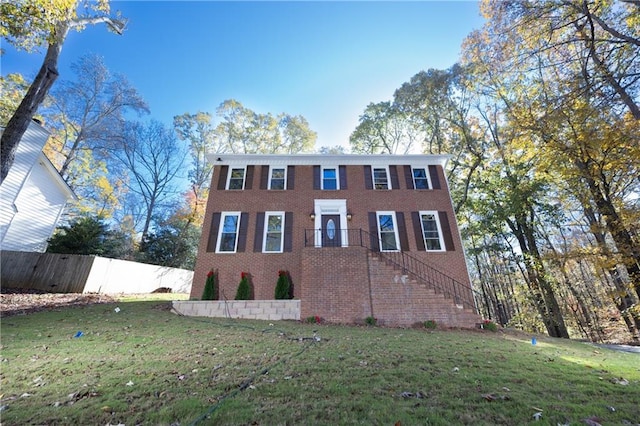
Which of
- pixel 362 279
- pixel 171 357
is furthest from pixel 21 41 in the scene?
pixel 362 279

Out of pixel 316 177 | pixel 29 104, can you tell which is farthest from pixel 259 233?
pixel 29 104

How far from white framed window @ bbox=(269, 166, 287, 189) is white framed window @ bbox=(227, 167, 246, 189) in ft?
4.05

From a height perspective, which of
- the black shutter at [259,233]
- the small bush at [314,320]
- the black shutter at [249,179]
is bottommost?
the small bush at [314,320]

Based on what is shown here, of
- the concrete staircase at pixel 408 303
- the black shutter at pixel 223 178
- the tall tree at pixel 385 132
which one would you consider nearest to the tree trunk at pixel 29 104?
the black shutter at pixel 223 178

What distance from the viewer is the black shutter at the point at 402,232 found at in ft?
34.0

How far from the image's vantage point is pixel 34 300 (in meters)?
8.30

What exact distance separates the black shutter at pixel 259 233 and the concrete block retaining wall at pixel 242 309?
2.27 meters

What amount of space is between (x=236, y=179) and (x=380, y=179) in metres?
6.49

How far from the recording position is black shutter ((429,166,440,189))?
11.6m

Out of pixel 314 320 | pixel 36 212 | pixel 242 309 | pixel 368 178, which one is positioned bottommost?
pixel 314 320

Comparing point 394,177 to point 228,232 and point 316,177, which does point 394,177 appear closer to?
point 316,177

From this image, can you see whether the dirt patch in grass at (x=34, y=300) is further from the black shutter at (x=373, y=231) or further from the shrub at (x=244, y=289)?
the black shutter at (x=373, y=231)

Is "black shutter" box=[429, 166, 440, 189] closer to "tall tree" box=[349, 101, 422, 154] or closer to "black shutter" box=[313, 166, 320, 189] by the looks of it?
"black shutter" box=[313, 166, 320, 189]

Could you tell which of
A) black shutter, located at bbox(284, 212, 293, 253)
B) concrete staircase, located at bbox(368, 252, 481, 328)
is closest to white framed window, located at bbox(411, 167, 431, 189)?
concrete staircase, located at bbox(368, 252, 481, 328)
